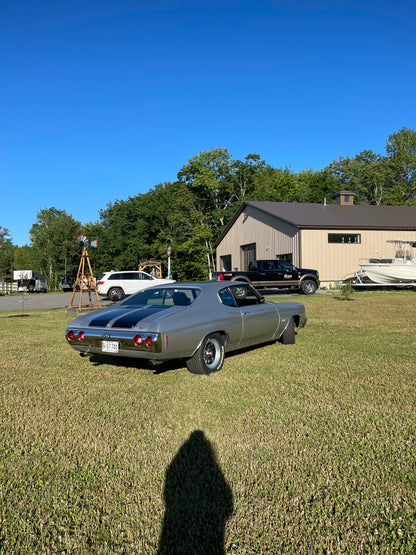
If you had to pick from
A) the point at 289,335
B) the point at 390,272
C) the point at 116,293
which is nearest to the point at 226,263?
the point at 116,293

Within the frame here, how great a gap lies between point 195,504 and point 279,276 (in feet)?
63.4

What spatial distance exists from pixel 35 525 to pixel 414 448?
9.16 ft

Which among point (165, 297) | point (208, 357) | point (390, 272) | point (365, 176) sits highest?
point (365, 176)

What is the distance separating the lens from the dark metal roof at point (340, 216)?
25992 mm

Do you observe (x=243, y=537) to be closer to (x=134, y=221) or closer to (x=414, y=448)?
(x=414, y=448)

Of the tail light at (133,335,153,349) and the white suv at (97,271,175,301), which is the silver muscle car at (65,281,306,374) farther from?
the white suv at (97,271,175,301)

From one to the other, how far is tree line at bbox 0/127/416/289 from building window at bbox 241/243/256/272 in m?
11.9

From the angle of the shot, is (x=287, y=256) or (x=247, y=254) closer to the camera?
(x=287, y=256)

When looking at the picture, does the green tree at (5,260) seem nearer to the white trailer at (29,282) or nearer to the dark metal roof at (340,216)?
the white trailer at (29,282)

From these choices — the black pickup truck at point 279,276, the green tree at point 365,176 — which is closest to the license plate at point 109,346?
the black pickup truck at point 279,276

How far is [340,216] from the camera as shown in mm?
28344

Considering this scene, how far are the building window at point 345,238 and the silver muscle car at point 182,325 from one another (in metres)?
20.6

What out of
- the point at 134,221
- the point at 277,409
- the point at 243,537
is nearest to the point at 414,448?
the point at 277,409

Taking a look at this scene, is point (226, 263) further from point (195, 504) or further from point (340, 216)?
point (195, 504)
